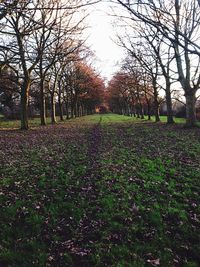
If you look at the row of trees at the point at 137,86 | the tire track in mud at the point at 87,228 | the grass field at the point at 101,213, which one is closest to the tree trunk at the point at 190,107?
the row of trees at the point at 137,86

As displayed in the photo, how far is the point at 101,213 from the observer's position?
745 cm

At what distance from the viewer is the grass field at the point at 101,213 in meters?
5.58

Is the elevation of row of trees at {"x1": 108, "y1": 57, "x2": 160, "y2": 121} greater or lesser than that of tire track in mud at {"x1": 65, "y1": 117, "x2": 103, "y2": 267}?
greater

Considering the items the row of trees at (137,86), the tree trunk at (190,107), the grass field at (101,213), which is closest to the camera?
the grass field at (101,213)

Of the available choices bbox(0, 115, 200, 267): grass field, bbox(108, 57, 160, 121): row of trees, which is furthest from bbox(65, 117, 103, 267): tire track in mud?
bbox(108, 57, 160, 121): row of trees

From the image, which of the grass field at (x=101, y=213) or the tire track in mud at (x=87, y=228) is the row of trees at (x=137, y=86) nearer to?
the grass field at (x=101, y=213)

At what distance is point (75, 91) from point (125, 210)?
2549 inches

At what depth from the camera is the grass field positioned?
558 cm

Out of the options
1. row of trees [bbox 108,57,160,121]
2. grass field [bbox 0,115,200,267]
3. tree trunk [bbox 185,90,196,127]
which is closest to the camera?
grass field [bbox 0,115,200,267]

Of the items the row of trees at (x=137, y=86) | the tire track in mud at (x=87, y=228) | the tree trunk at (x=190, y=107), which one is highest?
the row of trees at (x=137, y=86)

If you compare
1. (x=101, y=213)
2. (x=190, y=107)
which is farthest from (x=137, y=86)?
(x=101, y=213)

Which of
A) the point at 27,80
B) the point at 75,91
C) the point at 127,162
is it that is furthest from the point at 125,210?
the point at 75,91

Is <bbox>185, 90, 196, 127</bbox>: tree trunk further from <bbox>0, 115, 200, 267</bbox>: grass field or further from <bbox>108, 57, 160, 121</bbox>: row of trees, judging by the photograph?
<bbox>0, 115, 200, 267</bbox>: grass field

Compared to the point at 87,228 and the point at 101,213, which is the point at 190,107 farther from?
the point at 87,228
